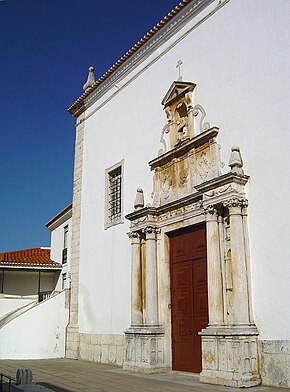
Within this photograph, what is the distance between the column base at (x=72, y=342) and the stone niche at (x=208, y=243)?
2.82 metres

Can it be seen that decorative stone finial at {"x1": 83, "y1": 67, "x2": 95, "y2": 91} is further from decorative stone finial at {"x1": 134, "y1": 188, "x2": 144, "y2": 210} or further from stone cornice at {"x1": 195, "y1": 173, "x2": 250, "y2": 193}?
stone cornice at {"x1": 195, "y1": 173, "x2": 250, "y2": 193}

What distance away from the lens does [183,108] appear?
371 inches

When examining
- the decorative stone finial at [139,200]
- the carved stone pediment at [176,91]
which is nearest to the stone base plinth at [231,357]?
the decorative stone finial at [139,200]

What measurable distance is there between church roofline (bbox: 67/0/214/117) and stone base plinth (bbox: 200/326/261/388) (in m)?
5.96

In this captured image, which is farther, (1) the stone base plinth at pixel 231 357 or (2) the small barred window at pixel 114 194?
(2) the small barred window at pixel 114 194

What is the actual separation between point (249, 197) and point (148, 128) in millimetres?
3604

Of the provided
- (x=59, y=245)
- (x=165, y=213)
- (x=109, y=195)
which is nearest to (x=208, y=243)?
(x=165, y=213)

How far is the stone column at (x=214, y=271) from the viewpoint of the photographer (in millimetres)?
7484

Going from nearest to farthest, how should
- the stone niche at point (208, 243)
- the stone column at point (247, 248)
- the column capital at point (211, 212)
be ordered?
the stone niche at point (208, 243) → the stone column at point (247, 248) → the column capital at point (211, 212)

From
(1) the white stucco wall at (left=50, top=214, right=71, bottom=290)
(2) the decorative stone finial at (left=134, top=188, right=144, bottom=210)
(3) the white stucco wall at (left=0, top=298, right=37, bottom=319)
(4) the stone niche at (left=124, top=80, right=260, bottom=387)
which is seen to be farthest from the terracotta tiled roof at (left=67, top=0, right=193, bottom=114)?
(3) the white stucco wall at (left=0, top=298, right=37, bottom=319)

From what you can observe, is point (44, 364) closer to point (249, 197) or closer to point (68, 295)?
A: point (68, 295)

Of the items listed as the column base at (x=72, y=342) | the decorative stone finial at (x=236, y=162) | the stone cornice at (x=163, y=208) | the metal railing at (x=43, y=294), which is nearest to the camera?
the decorative stone finial at (x=236, y=162)

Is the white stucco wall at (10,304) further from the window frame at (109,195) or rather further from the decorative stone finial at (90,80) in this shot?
the decorative stone finial at (90,80)

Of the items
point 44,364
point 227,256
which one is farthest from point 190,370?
point 44,364
